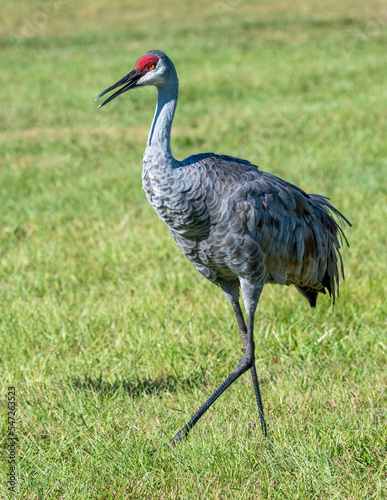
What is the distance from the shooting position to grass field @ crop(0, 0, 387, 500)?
2795mm

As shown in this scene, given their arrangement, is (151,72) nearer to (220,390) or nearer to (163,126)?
(163,126)

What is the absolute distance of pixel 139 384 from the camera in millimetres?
3602

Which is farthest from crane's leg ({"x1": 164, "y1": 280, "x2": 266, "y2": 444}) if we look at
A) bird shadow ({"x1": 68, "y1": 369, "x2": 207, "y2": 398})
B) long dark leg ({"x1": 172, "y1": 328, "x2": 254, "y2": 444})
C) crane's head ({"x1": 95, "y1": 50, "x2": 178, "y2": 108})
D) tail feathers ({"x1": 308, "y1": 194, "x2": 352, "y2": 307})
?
crane's head ({"x1": 95, "y1": 50, "x2": 178, "y2": 108})

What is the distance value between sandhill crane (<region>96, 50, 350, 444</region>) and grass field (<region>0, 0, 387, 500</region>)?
269 mm

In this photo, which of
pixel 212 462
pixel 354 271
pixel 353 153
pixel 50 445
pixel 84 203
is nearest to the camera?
pixel 212 462

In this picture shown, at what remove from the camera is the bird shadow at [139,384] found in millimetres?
3496

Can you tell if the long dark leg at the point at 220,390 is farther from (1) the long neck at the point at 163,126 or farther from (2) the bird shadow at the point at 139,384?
(1) the long neck at the point at 163,126

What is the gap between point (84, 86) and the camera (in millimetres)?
12836

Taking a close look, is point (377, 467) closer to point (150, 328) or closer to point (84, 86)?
point (150, 328)

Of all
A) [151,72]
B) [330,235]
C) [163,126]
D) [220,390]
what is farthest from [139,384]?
[151,72]

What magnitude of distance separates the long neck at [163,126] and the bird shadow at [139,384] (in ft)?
4.34

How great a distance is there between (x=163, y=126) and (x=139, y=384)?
1.50 meters

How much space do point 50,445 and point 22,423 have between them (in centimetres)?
30

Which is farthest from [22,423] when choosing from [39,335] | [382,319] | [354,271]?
[354,271]
